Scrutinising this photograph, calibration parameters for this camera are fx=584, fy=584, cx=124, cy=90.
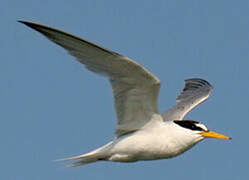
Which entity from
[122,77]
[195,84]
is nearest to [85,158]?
[122,77]

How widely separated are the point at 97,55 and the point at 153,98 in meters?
1.23

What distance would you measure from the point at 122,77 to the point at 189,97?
3410 millimetres

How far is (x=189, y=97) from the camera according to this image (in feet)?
36.7

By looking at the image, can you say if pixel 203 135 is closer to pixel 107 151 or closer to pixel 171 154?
pixel 171 154

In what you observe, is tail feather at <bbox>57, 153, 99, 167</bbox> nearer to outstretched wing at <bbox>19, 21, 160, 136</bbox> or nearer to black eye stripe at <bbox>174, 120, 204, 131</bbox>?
outstretched wing at <bbox>19, 21, 160, 136</bbox>

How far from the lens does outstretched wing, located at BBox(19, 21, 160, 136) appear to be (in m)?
7.19

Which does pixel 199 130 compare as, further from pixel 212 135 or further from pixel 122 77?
pixel 122 77

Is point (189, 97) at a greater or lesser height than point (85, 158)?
greater

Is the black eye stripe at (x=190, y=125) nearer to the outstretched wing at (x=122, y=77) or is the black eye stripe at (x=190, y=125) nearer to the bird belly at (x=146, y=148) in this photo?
the bird belly at (x=146, y=148)

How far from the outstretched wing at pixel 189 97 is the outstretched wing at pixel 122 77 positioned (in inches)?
57.2

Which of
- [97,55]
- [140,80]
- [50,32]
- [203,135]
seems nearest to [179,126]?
[203,135]

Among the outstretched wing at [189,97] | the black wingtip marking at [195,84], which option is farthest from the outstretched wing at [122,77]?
the black wingtip marking at [195,84]

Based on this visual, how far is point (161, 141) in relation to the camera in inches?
334

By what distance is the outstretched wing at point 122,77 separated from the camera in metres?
7.19
